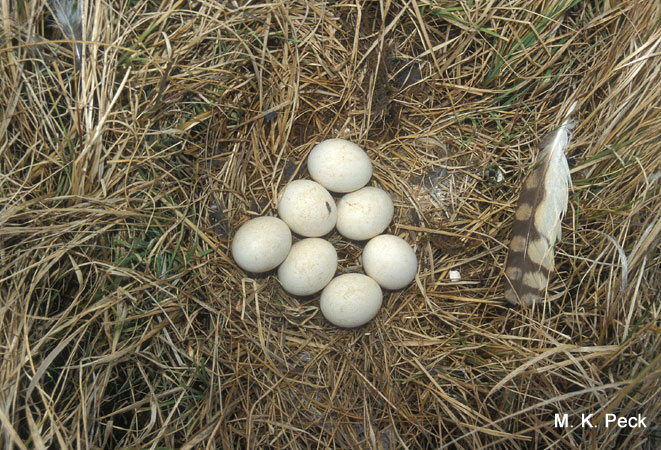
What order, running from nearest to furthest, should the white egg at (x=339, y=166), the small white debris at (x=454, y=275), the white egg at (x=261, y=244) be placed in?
the white egg at (x=261, y=244), the white egg at (x=339, y=166), the small white debris at (x=454, y=275)

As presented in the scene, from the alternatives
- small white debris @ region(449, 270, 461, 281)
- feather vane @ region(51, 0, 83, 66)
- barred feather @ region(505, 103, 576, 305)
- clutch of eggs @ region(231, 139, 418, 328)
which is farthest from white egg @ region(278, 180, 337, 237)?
feather vane @ region(51, 0, 83, 66)

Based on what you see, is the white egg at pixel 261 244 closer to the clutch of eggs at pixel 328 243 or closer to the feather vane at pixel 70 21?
the clutch of eggs at pixel 328 243

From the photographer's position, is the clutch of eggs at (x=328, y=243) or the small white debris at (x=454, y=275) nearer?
the clutch of eggs at (x=328, y=243)

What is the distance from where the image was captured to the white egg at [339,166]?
157cm

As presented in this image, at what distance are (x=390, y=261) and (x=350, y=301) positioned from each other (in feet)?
0.65

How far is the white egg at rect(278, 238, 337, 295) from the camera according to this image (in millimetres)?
1515

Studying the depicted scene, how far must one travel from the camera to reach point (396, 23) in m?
1.68

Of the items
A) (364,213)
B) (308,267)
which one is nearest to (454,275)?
(364,213)

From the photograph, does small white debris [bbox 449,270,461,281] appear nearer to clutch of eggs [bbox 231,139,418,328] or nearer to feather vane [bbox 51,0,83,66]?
clutch of eggs [bbox 231,139,418,328]

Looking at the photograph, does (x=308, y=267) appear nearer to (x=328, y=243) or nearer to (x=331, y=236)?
(x=328, y=243)

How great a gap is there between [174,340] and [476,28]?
1522 mm

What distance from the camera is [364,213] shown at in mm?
1583

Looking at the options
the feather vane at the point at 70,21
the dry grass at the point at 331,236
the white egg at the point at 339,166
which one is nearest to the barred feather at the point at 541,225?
the dry grass at the point at 331,236

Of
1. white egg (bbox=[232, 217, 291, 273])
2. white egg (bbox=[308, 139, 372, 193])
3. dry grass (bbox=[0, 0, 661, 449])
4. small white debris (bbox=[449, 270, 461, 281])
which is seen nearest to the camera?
dry grass (bbox=[0, 0, 661, 449])
